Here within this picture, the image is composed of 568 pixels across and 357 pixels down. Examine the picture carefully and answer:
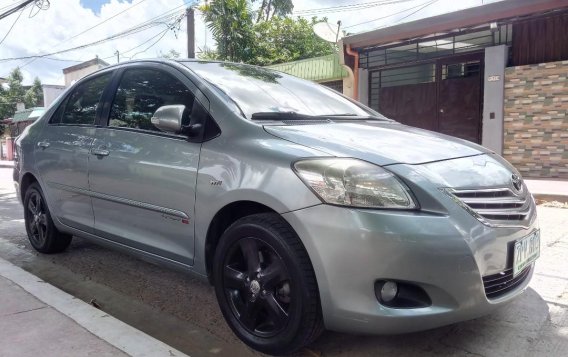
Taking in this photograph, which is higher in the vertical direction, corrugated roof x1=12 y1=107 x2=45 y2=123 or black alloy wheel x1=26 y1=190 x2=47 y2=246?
corrugated roof x1=12 y1=107 x2=45 y2=123

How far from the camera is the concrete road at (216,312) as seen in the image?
98.2 inches

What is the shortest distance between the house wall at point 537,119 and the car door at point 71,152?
7.82m

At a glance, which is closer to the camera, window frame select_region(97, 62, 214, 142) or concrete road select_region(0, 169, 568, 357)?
concrete road select_region(0, 169, 568, 357)

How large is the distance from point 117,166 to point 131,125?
0.30 m

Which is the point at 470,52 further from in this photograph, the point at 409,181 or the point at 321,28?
the point at 409,181

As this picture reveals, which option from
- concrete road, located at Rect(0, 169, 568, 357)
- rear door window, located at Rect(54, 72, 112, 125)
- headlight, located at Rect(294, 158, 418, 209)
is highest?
rear door window, located at Rect(54, 72, 112, 125)

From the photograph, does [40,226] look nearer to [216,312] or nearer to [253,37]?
[216,312]

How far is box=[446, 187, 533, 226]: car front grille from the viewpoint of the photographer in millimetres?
2150

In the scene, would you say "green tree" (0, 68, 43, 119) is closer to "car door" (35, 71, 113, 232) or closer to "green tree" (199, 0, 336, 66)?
"green tree" (199, 0, 336, 66)

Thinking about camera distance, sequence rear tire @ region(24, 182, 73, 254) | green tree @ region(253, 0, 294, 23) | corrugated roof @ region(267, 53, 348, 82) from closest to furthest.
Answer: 1. rear tire @ region(24, 182, 73, 254)
2. corrugated roof @ region(267, 53, 348, 82)
3. green tree @ region(253, 0, 294, 23)

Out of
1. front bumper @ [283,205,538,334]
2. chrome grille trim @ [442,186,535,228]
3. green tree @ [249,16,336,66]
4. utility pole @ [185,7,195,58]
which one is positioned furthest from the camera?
green tree @ [249,16,336,66]

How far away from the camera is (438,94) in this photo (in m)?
10.3

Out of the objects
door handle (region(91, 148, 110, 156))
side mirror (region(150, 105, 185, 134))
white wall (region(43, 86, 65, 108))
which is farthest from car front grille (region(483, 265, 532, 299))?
white wall (region(43, 86, 65, 108))

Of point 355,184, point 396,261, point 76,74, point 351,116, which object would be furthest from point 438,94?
point 76,74
